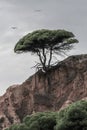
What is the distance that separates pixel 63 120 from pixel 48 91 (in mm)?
21302

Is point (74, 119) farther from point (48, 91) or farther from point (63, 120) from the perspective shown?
point (48, 91)

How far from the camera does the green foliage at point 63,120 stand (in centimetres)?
5431

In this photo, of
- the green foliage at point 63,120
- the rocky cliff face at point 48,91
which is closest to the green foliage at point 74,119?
the green foliage at point 63,120

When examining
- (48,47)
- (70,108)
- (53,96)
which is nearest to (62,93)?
(53,96)

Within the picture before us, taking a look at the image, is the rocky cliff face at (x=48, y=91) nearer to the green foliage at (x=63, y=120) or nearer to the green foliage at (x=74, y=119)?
the green foliage at (x=63, y=120)

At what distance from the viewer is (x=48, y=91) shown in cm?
7625

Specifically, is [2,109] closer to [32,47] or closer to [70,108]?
[32,47]

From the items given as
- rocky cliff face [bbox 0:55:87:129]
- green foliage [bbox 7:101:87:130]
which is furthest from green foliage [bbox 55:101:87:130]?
rocky cliff face [bbox 0:55:87:129]

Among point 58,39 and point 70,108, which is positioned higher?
point 58,39

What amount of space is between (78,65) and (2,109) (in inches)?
453

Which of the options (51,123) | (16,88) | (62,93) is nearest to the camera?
(51,123)

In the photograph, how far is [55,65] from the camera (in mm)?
77688

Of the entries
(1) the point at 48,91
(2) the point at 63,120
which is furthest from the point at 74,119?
(1) the point at 48,91

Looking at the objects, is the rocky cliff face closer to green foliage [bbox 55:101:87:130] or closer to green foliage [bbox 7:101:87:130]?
green foliage [bbox 7:101:87:130]
